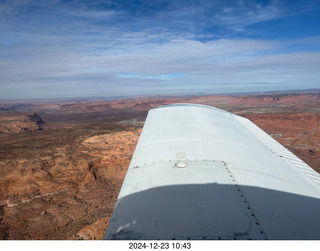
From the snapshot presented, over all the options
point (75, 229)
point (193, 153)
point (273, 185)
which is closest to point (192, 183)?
point (193, 153)

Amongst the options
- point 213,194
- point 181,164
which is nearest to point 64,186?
point 181,164

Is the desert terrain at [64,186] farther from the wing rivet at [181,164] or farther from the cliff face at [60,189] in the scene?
the wing rivet at [181,164]

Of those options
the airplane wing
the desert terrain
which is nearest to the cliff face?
the desert terrain

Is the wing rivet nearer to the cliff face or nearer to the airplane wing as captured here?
the airplane wing

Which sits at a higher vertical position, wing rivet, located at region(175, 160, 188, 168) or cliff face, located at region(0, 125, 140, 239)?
wing rivet, located at region(175, 160, 188, 168)

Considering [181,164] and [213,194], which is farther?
[181,164]

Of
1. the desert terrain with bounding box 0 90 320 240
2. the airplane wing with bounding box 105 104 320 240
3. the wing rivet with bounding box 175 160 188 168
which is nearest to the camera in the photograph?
the airplane wing with bounding box 105 104 320 240

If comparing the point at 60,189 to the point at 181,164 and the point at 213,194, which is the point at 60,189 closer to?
the point at 181,164

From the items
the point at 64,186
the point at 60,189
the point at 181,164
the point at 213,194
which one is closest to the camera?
the point at 213,194
